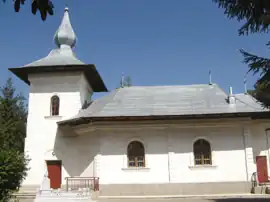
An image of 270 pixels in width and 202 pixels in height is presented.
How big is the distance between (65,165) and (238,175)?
993 centimetres

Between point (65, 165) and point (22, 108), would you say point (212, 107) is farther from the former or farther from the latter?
point (22, 108)

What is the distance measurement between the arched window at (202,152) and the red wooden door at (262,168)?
3501mm

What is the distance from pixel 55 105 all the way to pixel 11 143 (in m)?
6.73

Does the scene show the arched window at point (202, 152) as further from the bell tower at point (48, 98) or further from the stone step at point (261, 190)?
the bell tower at point (48, 98)

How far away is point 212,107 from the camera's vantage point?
61.3ft

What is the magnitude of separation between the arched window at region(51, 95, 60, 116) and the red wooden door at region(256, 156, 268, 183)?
41.3 feet

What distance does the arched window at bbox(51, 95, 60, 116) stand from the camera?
20619 millimetres

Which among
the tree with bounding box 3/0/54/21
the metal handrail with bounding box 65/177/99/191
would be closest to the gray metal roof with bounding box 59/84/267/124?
the metal handrail with bounding box 65/177/99/191

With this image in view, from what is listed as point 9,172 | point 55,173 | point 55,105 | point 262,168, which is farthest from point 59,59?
point 262,168

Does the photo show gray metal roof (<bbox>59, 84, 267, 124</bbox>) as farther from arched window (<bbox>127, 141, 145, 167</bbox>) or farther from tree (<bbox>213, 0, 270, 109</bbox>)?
tree (<bbox>213, 0, 270, 109</bbox>)

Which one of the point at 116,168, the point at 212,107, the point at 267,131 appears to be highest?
the point at 212,107

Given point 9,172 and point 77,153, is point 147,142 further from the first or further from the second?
point 9,172

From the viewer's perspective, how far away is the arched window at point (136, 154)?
59.4 feet

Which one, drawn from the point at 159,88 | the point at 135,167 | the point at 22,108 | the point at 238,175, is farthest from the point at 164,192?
the point at 22,108
